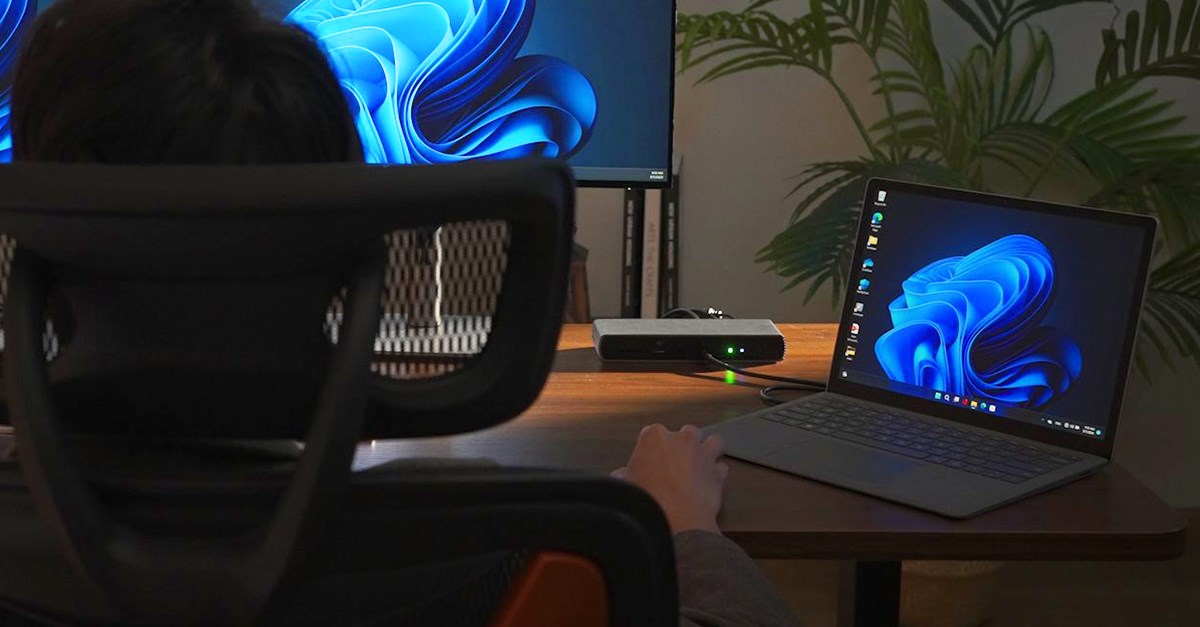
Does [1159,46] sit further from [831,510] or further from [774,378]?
[831,510]

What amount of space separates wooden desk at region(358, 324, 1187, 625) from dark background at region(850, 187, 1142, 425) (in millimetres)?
81

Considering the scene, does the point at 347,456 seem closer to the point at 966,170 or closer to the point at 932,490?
the point at 932,490

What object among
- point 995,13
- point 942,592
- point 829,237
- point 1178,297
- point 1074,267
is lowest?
point 942,592

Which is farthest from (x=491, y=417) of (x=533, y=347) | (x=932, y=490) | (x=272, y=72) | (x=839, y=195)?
(x=839, y=195)

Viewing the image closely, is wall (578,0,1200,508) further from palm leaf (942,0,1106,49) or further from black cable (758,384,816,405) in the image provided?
black cable (758,384,816,405)

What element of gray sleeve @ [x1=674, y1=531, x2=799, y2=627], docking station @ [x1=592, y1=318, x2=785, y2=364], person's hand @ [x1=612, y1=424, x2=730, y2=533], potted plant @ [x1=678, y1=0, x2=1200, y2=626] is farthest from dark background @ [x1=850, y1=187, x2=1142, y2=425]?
potted plant @ [x1=678, y1=0, x2=1200, y2=626]

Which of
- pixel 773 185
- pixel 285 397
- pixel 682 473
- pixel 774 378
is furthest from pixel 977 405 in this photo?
pixel 773 185

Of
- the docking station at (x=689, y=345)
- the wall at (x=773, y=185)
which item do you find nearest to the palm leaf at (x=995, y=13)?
the wall at (x=773, y=185)

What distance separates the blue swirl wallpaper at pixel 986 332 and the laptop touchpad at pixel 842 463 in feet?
0.48

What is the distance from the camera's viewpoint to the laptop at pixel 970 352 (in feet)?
4.14

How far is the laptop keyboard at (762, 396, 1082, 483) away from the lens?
4.07 feet

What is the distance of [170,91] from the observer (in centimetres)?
56

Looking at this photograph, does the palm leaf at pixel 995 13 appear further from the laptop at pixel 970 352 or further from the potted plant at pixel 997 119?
the laptop at pixel 970 352

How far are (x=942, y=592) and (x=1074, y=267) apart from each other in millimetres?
1278
